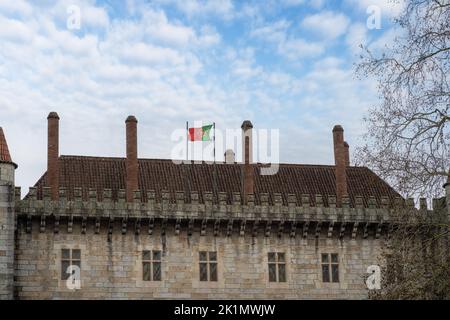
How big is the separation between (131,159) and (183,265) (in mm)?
5505

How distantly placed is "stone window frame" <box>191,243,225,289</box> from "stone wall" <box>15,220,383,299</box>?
5 centimetres

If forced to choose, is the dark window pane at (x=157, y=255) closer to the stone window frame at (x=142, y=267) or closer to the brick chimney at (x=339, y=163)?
the stone window frame at (x=142, y=267)

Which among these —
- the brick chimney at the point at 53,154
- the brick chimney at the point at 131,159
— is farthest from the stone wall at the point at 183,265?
the brick chimney at the point at 131,159

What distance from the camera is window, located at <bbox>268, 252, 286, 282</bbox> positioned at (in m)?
41.3

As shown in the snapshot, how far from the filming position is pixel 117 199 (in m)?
41.7

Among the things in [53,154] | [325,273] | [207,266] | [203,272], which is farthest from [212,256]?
[53,154]

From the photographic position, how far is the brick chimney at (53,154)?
40.0 m

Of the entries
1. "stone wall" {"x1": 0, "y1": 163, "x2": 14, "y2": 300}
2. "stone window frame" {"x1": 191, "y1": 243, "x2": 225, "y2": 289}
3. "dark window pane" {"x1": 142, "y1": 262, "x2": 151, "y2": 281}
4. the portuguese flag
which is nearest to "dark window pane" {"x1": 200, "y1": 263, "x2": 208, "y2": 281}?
"stone window frame" {"x1": 191, "y1": 243, "x2": 225, "y2": 289}

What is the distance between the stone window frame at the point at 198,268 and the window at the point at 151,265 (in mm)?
1611

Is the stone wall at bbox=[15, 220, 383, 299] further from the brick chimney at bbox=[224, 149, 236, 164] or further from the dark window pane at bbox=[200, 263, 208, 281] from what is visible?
the brick chimney at bbox=[224, 149, 236, 164]
